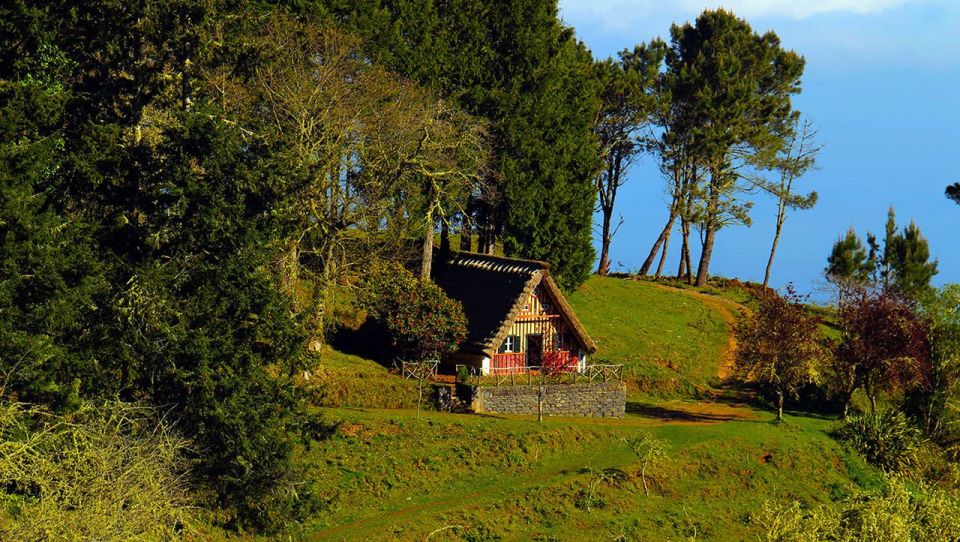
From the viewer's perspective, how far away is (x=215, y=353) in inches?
1193

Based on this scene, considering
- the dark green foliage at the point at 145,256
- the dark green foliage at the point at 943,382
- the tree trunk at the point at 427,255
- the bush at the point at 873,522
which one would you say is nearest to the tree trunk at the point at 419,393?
the tree trunk at the point at 427,255

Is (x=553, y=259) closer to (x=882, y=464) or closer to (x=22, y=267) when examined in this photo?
(x=882, y=464)

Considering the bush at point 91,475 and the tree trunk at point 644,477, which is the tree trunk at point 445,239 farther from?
the bush at point 91,475

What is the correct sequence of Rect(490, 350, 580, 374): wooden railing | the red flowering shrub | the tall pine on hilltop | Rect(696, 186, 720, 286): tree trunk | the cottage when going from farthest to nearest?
Rect(696, 186, 720, 286): tree trunk < the tall pine on hilltop < Rect(490, 350, 580, 374): wooden railing < the cottage < the red flowering shrub

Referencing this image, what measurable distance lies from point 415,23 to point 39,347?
3332 centimetres

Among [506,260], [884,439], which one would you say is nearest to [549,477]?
[506,260]

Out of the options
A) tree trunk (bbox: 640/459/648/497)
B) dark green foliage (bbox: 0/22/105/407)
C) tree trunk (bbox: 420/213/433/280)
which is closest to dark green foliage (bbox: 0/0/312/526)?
dark green foliage (bbox: 0/22/105/407)

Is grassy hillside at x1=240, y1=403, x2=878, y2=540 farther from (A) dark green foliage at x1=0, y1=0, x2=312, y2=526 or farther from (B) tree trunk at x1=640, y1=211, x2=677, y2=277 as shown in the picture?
(B) tree trunk at x1=640, y1=211, x2=677, y2=277

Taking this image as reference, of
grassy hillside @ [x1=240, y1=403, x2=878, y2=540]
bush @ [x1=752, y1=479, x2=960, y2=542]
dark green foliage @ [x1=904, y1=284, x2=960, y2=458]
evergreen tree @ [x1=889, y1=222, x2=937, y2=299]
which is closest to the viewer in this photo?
bush @ [x1=752, y1=479, x2=960, y2=542]

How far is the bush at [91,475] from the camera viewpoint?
22.1m

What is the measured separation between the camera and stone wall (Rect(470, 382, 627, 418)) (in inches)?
1715

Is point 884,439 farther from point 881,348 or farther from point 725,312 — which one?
point 725,312

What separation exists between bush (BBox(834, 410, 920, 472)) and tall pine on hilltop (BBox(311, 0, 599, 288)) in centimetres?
2033

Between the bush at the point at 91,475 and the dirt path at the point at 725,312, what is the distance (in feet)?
113
